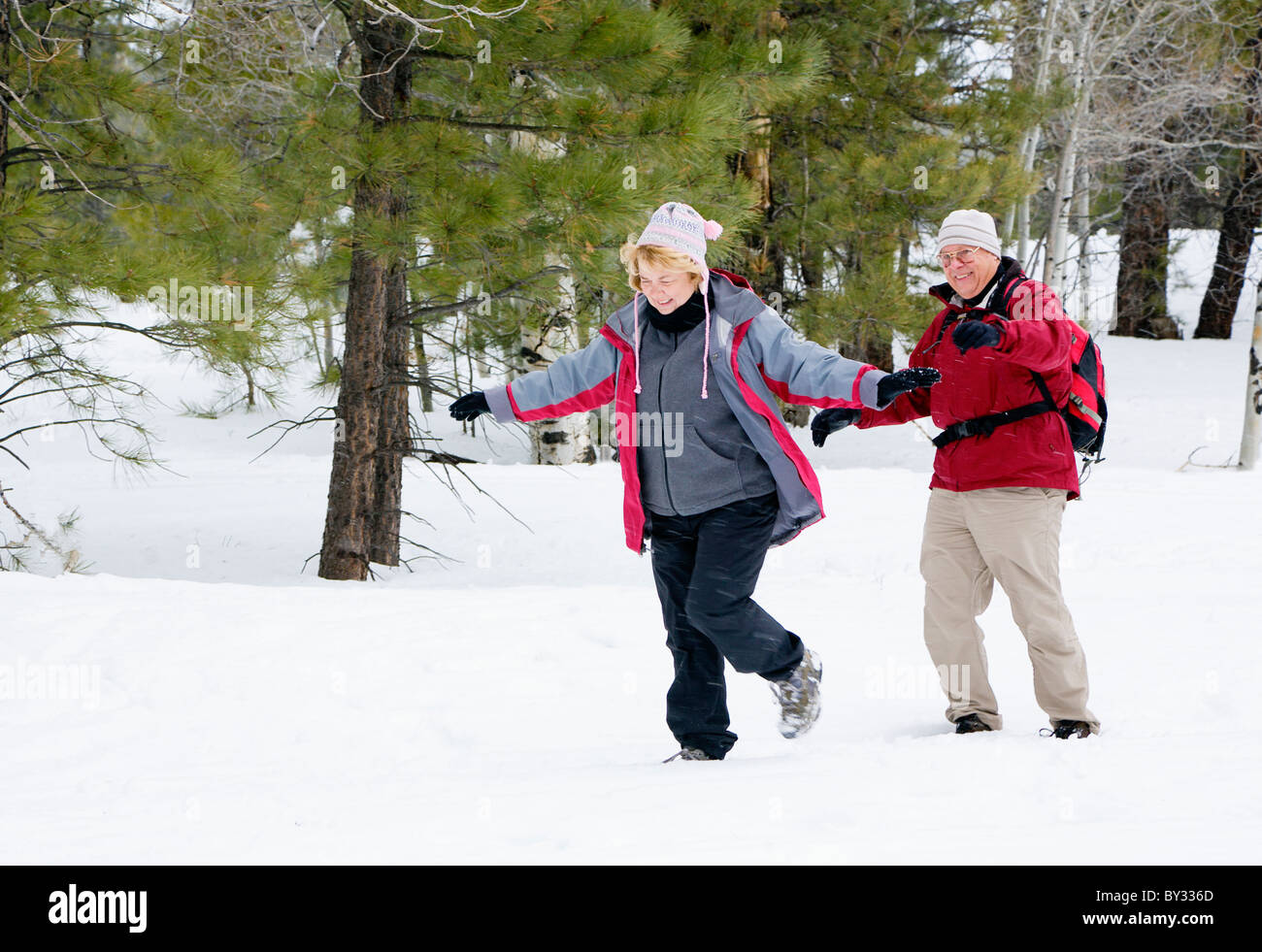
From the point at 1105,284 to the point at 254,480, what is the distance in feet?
75.0

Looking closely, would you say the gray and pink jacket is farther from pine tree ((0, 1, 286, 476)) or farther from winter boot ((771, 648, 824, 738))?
pine tree ((0, 1, 286, 476))

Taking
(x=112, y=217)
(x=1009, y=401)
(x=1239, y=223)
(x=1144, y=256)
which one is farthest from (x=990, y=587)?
(x=1144, y=256)

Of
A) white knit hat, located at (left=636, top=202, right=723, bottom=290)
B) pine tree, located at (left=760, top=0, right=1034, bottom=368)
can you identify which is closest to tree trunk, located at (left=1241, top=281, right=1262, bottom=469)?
pine tree, located at (left=760, top=0, right=1034, bottom=368)

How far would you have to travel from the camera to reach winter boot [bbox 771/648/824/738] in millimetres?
3357

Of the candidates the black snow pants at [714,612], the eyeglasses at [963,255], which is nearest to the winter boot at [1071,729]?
the black snow pants at [714,612]

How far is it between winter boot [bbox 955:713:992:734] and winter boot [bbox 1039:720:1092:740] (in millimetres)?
241

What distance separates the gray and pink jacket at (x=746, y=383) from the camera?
2.99 metres

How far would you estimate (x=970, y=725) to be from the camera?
3.58 metres

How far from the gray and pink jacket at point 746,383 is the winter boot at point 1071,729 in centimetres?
108

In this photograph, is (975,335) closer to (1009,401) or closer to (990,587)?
(1009,401)

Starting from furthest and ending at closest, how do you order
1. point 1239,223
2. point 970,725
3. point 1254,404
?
1. point 1239,223
2. point 1254,404
3. point 970,725

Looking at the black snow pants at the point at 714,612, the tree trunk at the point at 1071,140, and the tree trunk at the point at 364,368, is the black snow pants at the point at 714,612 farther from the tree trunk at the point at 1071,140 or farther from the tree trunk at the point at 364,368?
the tree trunk at the point at 1071,140

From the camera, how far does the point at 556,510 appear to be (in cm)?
889

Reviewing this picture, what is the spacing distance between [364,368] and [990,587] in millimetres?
4726
